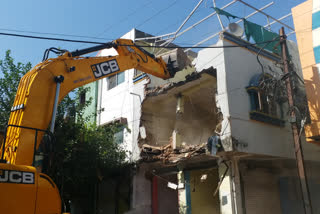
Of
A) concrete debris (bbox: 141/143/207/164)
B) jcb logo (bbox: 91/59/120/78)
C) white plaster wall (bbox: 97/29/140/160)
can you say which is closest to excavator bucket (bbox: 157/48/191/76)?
white plaster wall (bbox: 97/29/140/160)

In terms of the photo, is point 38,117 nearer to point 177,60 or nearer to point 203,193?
point 177,60

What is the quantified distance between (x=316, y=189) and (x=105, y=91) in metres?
12.8

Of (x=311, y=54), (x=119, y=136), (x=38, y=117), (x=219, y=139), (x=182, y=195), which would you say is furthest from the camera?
(x=119, y=136)

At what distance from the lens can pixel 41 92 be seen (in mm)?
7387

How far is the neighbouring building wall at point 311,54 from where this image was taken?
10781 millimetres

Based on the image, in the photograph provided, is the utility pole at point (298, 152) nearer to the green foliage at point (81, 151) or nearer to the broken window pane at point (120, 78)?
the green foliage at point (81, 151)

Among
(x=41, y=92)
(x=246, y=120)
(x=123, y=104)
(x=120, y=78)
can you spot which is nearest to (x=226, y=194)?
(x=246, y=120)

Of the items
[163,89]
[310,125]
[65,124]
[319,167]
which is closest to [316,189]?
[319,167]

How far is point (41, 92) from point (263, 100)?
8.72m

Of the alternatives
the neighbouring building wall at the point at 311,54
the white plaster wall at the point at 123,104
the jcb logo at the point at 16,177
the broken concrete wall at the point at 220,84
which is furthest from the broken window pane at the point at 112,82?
the jcb logo at the point at 16,177

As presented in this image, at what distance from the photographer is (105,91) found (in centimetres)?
1986

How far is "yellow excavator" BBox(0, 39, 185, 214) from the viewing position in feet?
17.8

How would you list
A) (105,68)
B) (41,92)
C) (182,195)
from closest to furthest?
(41,92) < (105,68) < (182,195)

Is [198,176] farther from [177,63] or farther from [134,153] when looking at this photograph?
[177,63]
